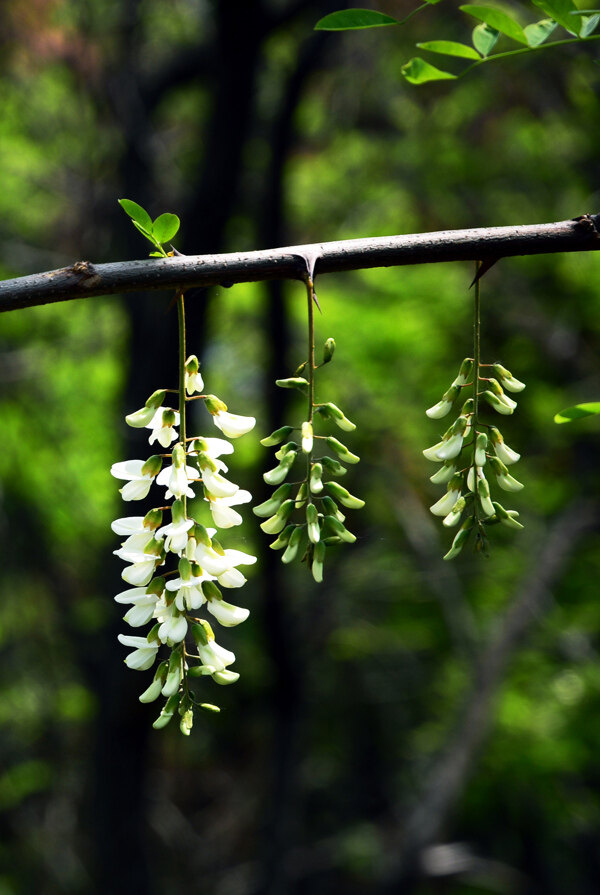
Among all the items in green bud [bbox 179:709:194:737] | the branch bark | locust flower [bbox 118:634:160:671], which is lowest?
green bud [bbox 179:709:194:737]

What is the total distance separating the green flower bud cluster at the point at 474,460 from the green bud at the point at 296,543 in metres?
0.21

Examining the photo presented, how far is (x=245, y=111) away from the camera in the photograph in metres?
6.73

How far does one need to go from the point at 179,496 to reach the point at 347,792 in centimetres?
1131

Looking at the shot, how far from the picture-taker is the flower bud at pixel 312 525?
4.60 feet

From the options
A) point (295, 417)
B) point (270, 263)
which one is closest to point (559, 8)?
point (270, 263)

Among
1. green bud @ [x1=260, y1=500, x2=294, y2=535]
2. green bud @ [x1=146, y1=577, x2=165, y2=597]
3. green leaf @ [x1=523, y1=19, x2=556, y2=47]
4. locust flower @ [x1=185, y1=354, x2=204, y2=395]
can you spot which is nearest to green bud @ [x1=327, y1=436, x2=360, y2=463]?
green bud @ [x1=260, y1=500, x2=294, y2=535]

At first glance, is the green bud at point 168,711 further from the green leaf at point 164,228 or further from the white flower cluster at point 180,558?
the green leaf at point 164,228

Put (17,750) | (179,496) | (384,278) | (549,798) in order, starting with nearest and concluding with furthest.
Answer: (179,496)
(384,278)
(549,798)
(17,750)

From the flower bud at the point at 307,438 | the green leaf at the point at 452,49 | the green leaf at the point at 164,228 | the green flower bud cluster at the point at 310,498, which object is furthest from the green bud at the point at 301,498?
the green leaf at the point at 452,49

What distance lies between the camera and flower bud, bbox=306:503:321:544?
1.40 meters

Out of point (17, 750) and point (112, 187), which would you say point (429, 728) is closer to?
point (17, 750)

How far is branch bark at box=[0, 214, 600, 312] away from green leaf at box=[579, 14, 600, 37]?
1.79 ft

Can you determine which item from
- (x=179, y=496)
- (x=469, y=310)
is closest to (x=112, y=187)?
(x=469, y=310)

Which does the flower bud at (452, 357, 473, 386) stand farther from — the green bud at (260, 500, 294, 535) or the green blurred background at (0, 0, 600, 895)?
the green blurred background at (0, 0, 600, 895)
